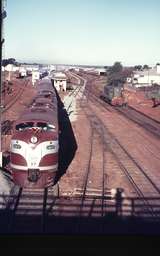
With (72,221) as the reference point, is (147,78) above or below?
above

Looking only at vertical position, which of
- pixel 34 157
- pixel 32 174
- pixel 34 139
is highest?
pixel 34 139

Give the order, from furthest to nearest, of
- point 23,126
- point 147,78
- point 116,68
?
point 116,68
point 147,78
point 23,126

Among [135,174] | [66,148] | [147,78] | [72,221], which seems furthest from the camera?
[147,78]

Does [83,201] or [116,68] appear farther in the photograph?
[116,68]

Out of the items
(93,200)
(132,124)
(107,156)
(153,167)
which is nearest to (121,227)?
(93,200)

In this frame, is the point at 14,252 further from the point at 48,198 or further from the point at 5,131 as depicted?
the point at 5,131

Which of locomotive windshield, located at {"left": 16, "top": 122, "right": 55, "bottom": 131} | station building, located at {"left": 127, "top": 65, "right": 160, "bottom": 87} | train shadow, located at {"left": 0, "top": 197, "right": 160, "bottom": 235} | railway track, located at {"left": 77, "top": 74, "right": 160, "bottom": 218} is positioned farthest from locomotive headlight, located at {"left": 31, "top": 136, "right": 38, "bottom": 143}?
station building, located at {"left": 127, "top": 65, "right": 160, "bottom": 87}

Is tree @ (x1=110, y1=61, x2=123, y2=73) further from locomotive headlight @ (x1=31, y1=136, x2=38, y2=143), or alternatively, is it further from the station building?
locomotive headlight @ (x1=31, y1=136, x2=38, y2=143)

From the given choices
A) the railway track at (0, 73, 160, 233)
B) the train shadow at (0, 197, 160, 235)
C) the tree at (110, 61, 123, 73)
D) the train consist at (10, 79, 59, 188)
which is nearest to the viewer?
the train shadow at (0, 197, 160, 235)

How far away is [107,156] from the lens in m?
26.2

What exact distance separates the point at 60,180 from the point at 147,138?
1587 cm

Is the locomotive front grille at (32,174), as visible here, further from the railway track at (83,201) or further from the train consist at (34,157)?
the railway track at (83,201)

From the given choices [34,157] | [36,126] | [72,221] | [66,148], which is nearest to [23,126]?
[36,126]

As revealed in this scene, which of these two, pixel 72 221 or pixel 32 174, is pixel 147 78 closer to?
pixel 32 174
